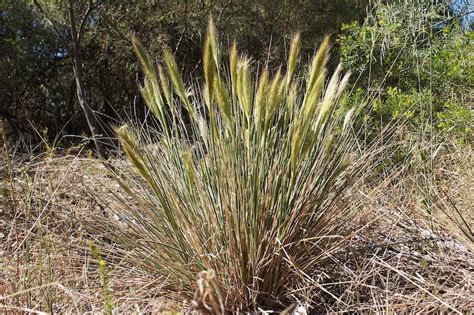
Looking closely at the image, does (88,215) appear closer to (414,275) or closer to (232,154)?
(232,154)

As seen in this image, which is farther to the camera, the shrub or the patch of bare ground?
Answer: the shrub

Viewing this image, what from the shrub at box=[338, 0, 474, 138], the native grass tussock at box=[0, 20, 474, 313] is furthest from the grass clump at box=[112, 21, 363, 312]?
the shrub at box=[338, 0, 474, 138]

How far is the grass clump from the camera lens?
1664 millimetres

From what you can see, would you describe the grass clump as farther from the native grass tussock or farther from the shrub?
the shrub

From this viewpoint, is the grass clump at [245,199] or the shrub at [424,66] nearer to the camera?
the grass clump at [245,199]

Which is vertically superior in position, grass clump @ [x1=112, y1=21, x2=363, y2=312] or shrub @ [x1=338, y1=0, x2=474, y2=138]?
grass clump @ [x1=112, y1=21, x2=363, y2=312]

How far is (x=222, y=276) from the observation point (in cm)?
168

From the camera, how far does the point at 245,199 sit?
1678mm

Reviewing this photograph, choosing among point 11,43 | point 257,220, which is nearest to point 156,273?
point 257,220

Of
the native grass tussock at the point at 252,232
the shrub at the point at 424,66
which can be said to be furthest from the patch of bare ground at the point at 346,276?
the shrub at the point at 424,66

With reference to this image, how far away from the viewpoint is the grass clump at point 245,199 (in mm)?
1664

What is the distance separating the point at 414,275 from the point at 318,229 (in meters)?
0.42

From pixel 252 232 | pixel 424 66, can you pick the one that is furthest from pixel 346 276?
pixel 424 66

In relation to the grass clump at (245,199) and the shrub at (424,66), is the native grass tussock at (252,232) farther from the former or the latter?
the shrub at (424,66)
